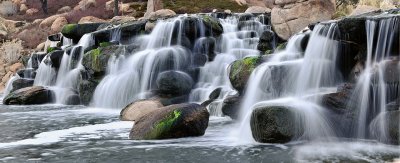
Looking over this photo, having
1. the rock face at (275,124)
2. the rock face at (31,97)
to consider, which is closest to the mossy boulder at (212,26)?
the rock face at (31,97)

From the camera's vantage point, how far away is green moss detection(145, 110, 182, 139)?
11961 millimetres

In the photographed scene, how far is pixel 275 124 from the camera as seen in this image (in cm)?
1080

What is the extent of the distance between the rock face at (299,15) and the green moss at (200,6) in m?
21.2

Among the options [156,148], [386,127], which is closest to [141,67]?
[156,148]

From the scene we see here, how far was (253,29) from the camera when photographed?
80.6ft

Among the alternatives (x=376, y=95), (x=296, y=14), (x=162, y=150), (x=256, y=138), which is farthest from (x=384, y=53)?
(x=296, y=14)

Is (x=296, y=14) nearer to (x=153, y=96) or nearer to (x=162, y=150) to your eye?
(x=153, y=96)

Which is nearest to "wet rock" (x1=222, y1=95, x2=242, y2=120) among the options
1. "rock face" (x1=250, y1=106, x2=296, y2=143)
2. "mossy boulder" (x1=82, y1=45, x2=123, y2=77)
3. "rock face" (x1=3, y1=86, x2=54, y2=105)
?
"rock face" (x1=250, y1=106, x2=296, y2=143)

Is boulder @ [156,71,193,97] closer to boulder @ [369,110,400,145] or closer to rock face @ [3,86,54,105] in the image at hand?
rock face @ [3,86,54,105]

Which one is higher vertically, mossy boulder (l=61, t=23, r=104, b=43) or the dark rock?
mossy boulder (l=61, t=23, r=104, b=43)

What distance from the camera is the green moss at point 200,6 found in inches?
1654

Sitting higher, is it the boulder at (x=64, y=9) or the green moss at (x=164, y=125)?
the boulder at (x=64, y=9)

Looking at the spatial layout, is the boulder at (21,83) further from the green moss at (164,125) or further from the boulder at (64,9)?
the boulder at (64,9)

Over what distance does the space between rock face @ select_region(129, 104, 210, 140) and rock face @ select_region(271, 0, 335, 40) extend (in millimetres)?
A: 9430
